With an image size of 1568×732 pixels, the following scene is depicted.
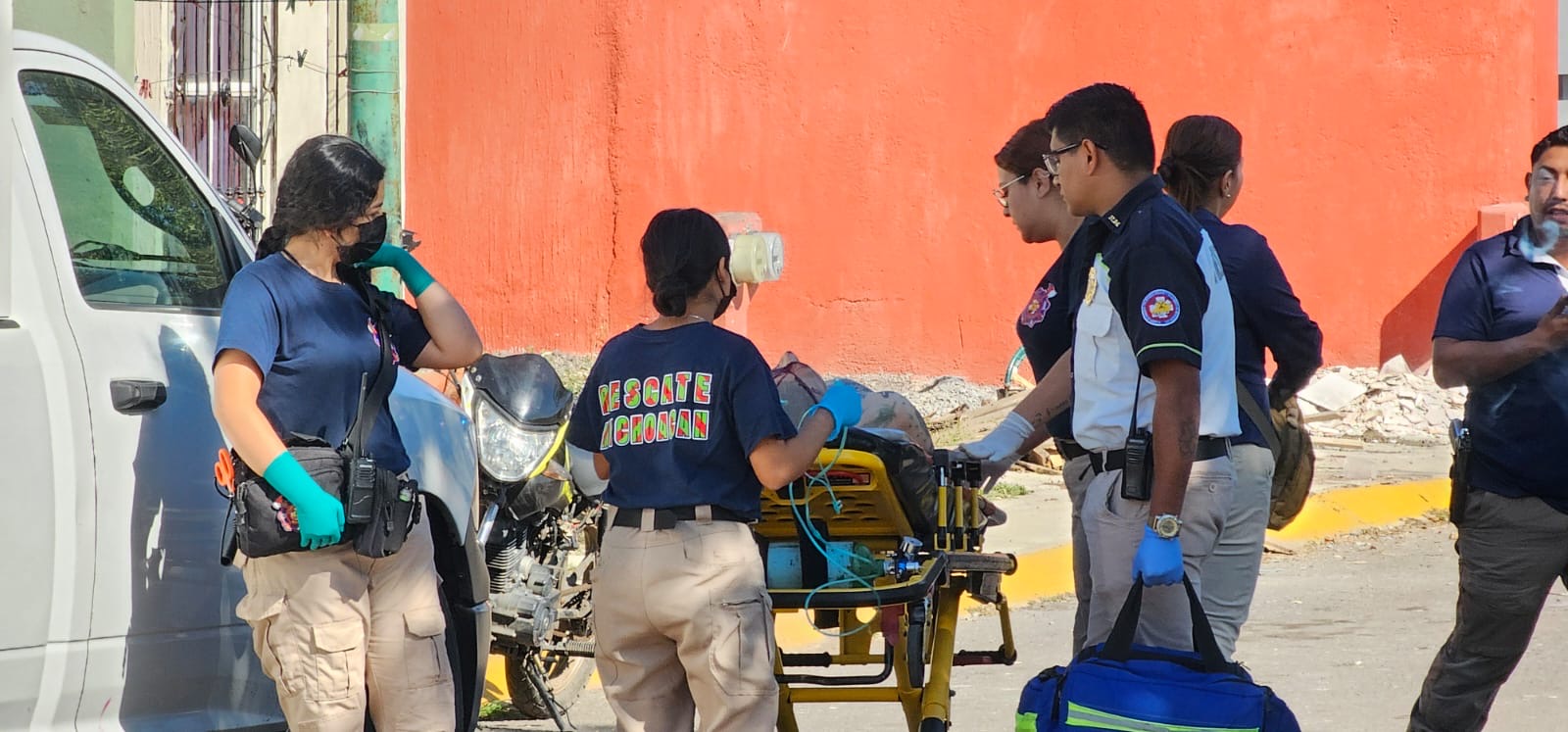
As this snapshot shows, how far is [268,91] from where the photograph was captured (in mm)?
12797

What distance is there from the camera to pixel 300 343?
3928 mm

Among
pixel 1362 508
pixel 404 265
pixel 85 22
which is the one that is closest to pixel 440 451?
pixel 404 265

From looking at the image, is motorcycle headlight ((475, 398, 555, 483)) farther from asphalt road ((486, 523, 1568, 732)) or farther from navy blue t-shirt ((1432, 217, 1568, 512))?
navy blue t-shirt ((1432, 217, 1568, 512))

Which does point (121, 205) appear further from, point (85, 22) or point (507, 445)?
point (85, 22)

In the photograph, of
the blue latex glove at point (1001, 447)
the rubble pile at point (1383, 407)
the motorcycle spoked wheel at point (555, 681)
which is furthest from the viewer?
the rubble pile at point (1383, 407)

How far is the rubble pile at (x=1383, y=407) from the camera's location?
1369 cm

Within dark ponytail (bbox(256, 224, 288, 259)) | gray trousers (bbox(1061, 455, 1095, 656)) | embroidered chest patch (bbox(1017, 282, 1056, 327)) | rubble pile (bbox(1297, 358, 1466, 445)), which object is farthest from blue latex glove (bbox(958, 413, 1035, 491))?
rubble pile (bbox(1297, 358, 1466, 445))

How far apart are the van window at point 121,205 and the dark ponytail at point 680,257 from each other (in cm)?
121

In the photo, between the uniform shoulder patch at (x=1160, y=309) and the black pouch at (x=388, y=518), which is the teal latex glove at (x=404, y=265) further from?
the uniform shoulder patch at (x=1160, y=309)

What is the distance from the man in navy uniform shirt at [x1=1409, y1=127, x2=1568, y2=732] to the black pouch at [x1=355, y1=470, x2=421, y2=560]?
8.90 ft

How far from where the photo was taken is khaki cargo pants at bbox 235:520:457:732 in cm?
396

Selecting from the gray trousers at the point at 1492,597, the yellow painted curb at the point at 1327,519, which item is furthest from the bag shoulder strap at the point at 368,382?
the yellow painted curb at the point at 1327,519

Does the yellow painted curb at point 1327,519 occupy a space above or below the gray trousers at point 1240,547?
below

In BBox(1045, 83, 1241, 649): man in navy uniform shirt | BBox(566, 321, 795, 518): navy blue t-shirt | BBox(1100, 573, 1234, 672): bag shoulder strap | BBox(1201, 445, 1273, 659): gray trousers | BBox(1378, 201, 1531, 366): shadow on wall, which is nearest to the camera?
BBox(1100, 573, 1234, 672): bag shoulder strap
